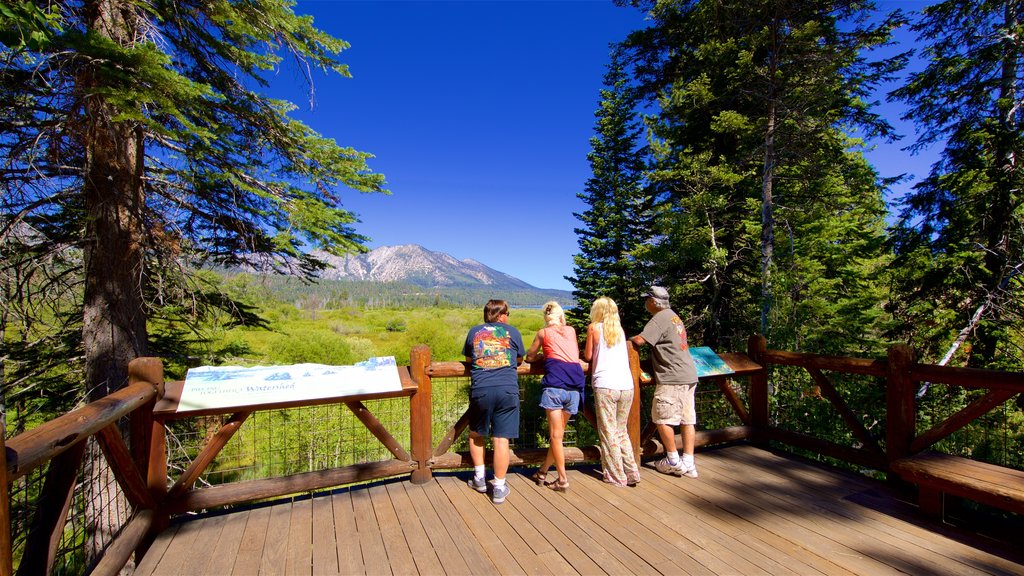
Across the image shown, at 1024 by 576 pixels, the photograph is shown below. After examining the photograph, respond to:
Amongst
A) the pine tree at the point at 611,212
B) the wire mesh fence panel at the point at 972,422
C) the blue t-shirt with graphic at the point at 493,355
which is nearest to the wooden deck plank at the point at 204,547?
the blue t-shirt with graphic at the point at 493,355

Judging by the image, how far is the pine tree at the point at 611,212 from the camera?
18.2 metres

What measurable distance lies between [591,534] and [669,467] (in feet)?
4.65

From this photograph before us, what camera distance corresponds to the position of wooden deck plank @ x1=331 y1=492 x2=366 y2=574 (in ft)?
8.71

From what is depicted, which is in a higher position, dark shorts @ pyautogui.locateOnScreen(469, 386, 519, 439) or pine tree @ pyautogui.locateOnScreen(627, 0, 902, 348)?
pine tree @ pyautogui.locateOnScreen(627, 0, 902, 348)

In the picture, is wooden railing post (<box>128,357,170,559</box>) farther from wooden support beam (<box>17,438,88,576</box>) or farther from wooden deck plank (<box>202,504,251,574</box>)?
wooden support beam (<box>17,438,88,576</box>)

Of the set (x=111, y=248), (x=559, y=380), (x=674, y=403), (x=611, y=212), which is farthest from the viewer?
(x=611, y=212)

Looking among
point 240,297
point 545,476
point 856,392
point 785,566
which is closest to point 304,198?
point 240,297

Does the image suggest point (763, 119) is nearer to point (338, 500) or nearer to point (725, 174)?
point (725, 174)

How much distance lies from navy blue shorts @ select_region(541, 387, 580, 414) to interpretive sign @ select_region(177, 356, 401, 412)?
1.24m

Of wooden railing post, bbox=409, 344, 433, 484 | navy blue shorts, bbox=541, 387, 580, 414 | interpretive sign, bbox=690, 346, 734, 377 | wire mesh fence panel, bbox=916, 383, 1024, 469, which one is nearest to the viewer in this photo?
navy blue shorts, bbox=541, 387, 580, 414

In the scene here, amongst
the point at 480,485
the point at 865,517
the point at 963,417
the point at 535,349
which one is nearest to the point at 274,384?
the point at 480,485

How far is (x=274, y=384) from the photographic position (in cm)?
333

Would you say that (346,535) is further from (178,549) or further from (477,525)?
(178,549)

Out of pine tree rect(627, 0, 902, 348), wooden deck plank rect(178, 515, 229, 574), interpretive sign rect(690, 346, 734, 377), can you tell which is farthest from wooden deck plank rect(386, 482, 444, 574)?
pine tree rect(627, 0, 902, 348)
